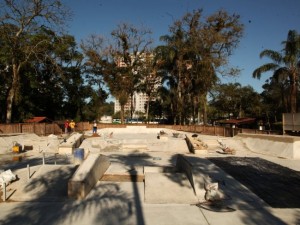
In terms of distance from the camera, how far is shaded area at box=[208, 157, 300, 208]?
9.98 meters

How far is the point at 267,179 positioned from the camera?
42.2ft

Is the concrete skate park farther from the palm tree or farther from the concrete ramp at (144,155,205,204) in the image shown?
the palm tree

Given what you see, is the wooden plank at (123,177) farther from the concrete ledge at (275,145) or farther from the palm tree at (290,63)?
the palm tree at (290,63)

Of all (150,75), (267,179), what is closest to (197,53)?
(150,75)

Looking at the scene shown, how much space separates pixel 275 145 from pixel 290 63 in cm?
1215

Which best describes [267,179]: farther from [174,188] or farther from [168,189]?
[168,189]

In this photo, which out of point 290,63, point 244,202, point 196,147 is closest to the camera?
point 244,202

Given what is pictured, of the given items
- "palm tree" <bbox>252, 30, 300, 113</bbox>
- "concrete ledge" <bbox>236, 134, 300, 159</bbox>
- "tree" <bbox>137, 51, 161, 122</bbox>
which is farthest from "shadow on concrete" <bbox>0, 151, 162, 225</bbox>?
"tree" <bbox>137, 51, 161, 122</bbox>

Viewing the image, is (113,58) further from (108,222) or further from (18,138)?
(108,222)

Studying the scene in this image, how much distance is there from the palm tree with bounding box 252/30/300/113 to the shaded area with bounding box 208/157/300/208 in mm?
14144

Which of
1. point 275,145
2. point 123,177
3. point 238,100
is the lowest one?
point 123,177

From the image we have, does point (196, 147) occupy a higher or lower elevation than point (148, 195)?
higher

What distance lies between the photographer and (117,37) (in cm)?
5259

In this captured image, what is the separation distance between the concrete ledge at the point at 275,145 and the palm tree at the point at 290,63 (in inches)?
306
